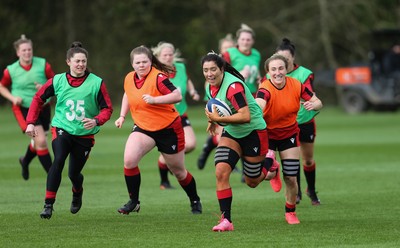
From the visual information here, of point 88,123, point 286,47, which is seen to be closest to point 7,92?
point 88,123

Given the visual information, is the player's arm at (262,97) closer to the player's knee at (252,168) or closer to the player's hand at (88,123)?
the player's knee at (252,168)

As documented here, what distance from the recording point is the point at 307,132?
1226 centimetres

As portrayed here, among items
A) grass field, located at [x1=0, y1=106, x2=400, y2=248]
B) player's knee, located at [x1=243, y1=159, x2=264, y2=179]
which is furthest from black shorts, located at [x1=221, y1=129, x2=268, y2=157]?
grass field, located at [x1=0, y1=106, x2=400, y2=248]

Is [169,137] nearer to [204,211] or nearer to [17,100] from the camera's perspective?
[204,211]

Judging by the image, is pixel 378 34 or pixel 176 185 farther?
pixel 378 34

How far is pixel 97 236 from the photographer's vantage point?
30.7 feet

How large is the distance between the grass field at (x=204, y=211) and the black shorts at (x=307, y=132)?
806 mm

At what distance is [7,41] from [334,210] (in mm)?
32255

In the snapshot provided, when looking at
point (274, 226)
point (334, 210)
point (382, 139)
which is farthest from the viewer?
point (382, 139)

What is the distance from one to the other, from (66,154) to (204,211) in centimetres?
181

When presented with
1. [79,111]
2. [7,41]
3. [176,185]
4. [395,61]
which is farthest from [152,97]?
[7,41]

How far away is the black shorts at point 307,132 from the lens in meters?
12.2

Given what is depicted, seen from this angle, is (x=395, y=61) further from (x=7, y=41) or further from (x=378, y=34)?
(x=7, y=41)

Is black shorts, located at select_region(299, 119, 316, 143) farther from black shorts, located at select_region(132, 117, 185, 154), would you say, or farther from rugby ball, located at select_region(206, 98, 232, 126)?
Answer: rugby ball, located at select_region(206, 98, 232, 126)
